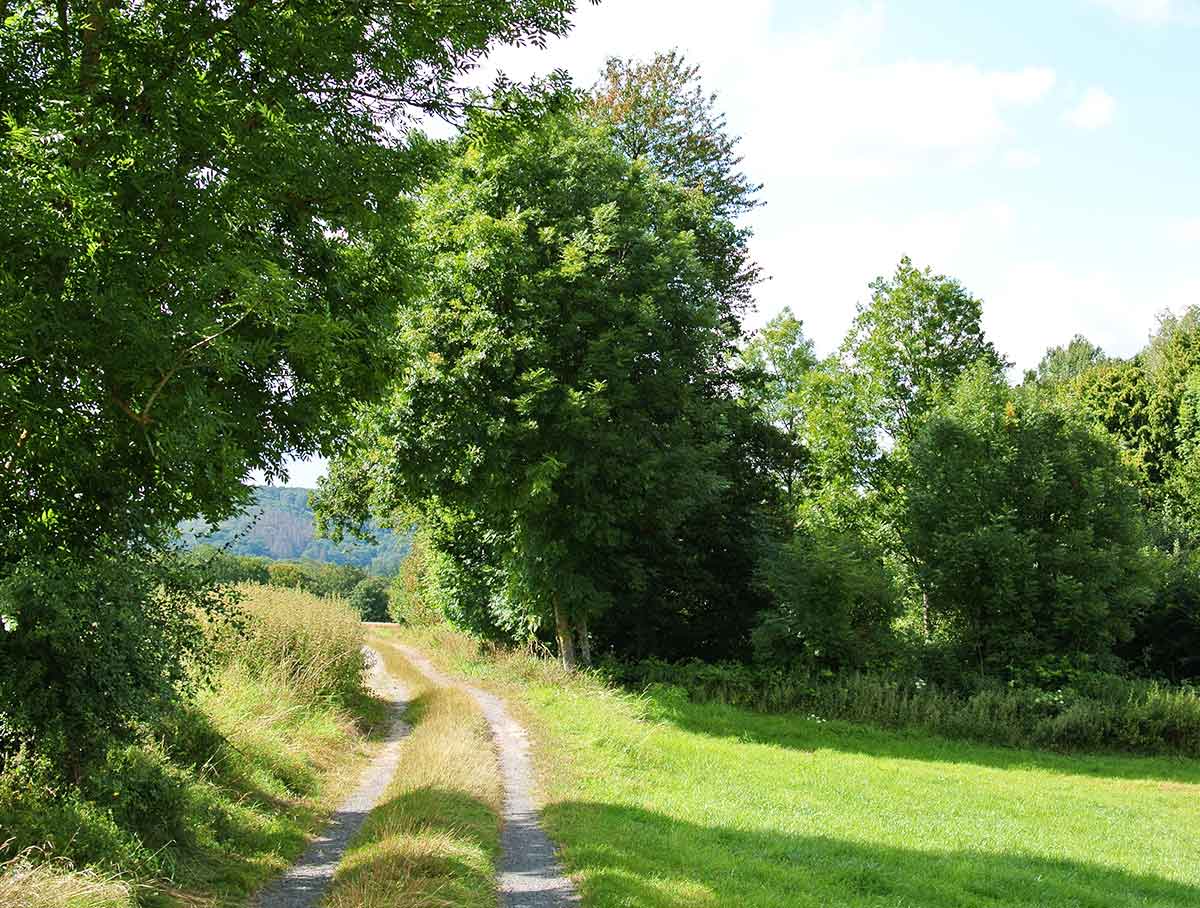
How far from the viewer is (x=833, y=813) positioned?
1159cm

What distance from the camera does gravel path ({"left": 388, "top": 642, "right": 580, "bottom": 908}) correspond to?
7477 millimetres

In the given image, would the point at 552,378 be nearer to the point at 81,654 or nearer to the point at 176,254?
the point at 81,654

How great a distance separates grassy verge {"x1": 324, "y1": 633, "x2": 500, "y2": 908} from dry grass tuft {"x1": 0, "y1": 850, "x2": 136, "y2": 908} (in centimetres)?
159

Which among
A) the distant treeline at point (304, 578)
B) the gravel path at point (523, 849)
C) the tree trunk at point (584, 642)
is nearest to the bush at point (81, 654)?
the distant treeline at point (304, 578)

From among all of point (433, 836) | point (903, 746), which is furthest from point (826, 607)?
point (433, 836)

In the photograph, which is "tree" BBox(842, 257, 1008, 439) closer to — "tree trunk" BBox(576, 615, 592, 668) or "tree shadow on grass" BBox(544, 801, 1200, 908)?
"tree trunk" BBox(576, 615, 592, 668)

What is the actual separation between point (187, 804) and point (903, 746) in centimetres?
1522

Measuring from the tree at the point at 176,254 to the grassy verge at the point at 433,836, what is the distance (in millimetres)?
2421

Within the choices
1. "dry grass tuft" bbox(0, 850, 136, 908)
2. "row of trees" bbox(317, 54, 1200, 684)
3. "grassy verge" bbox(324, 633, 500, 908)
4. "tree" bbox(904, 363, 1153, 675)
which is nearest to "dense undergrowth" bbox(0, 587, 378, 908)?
"dry grass tuft" bbox(0, 850, 136, 908)

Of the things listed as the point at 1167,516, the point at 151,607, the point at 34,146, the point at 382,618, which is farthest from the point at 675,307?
the point at 382,618

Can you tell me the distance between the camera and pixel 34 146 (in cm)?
538

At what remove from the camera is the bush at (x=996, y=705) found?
66.8ft

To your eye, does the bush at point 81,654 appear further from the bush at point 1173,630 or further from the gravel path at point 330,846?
the bush at point 1173,630

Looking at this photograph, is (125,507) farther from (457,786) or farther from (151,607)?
(457,786)
